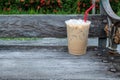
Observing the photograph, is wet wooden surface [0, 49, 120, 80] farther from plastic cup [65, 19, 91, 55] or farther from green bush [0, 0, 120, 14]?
green bush [0, 0, 120, 14]

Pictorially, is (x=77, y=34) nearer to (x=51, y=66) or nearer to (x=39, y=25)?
(x=51, y=66)

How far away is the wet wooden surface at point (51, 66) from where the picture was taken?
2271mm

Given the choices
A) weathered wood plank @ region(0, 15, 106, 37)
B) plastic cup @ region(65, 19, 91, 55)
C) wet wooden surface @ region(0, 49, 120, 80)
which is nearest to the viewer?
wet wooden surface @ region(0, 49, 120, 80)

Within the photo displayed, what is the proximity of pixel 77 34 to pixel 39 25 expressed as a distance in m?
0.45

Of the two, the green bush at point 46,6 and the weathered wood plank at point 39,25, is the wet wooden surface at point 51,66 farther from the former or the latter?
the green bush at point 46,6

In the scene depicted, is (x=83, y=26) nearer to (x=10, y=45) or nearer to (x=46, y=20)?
(x=46, y=20)

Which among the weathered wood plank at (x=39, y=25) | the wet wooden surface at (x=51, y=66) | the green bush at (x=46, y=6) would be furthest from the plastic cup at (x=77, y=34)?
the green bush at (x=46, y=6)

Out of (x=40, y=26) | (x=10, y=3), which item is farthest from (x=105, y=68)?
(x=10, y=3)

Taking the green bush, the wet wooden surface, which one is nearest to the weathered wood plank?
the wet wooden surface

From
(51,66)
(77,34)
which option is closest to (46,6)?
(77,34)

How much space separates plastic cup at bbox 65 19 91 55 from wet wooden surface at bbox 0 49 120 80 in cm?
6

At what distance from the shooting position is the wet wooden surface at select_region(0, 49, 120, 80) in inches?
89.4

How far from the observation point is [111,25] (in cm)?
259

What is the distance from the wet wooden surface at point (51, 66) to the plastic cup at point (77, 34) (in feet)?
0.21
